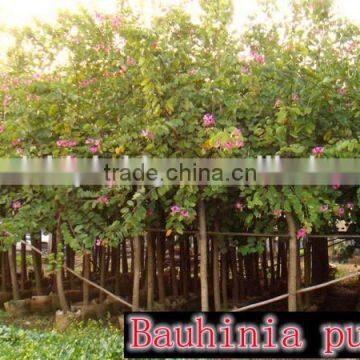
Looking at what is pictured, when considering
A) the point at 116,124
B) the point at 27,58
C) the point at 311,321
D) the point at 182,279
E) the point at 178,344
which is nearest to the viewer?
the point at 178,344

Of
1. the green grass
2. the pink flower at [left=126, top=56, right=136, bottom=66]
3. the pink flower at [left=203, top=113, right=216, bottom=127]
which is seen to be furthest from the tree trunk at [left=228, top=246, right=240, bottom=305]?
the pink flower at [left=126, top=56, right=136, bottom=66]

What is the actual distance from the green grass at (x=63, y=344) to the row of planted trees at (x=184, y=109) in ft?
2.11

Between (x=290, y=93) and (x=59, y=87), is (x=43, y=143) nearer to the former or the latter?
(x=59, y=87)

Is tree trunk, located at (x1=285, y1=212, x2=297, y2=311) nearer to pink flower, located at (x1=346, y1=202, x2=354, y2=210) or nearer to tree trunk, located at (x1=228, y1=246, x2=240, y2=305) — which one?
pink flower, located at (x1=346, y1=202, x2=354, y2=210)

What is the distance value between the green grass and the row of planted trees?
2.11 feet

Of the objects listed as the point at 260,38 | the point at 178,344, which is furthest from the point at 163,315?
the point at 260,38

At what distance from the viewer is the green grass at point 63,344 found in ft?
12.8

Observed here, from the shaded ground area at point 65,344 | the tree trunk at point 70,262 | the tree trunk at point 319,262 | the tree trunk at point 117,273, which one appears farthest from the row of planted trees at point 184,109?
the tree trunk at point 319,262

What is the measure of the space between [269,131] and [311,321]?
5.08 ft

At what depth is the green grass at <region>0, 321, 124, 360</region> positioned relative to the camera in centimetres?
392

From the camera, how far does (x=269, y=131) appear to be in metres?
3.90

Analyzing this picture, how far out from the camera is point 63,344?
165 inches

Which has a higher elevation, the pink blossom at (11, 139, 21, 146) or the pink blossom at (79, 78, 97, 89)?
the pink blossom at (79, 78, 97, 89)

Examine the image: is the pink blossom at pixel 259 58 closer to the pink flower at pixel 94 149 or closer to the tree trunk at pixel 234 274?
the pink flower at pixel 94 149
